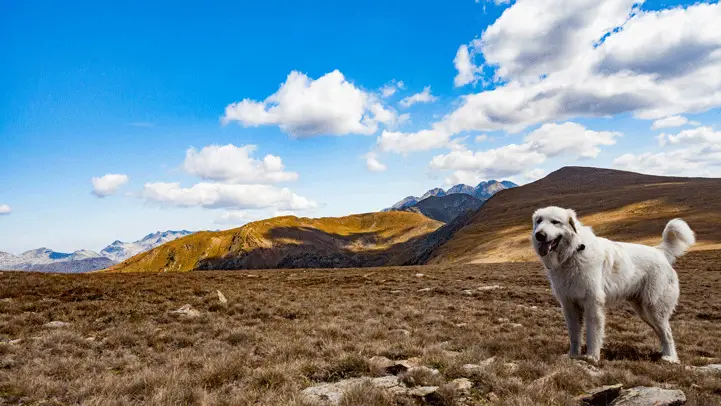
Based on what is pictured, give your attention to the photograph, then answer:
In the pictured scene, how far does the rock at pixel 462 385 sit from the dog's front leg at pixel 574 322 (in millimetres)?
3124

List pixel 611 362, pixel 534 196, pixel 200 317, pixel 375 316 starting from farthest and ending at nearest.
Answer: pixel 534 196 → pixel 375 316 → pixel 200 317 → pixel 611 362

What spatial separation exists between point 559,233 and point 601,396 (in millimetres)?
2875

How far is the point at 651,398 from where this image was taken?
415cm

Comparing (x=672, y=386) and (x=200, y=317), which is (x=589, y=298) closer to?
(x=672, y=386)

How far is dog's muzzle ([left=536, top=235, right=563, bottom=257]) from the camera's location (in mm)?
6562

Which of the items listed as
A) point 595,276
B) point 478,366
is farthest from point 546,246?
point 478,366

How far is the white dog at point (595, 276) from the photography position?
21.5 ft

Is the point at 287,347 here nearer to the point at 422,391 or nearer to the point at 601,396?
the point at 422,391

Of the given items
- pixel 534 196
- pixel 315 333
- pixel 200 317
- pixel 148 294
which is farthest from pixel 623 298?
pixel 534 196

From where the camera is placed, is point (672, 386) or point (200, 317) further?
point (200, 317)

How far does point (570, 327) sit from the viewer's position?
6.98 meters

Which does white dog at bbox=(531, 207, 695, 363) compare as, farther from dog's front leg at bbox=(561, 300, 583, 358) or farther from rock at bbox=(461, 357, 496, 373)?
rock at bbox=(461, 357, 496, 373)

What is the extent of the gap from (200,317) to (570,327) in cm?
1011

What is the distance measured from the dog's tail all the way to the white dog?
4cm
